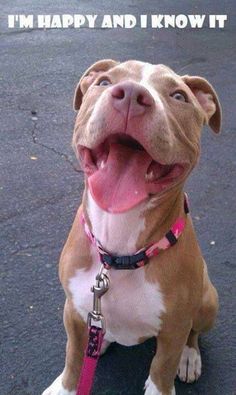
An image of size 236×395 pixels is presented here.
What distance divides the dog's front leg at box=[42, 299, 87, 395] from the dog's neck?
0.41 m

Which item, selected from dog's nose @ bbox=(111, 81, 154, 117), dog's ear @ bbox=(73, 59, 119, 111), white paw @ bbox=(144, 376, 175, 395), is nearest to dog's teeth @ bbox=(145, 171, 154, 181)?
dog's nose @ bbox=(111, 81, 154, 117)

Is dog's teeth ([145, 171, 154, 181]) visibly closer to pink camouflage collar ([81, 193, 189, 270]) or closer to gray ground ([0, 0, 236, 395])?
pink camouflage collar ([81, 193, 189, 270])

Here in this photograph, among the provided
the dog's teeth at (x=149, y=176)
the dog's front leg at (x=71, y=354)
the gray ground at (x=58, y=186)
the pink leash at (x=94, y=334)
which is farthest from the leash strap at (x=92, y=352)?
the dog's teeth at (x=149, y=176)

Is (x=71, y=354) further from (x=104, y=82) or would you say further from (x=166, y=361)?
(x=104, y=82)

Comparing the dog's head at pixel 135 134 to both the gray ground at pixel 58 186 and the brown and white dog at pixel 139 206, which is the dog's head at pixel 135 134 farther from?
the gray ground at pixel 58 186

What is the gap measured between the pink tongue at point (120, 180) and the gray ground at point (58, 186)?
1.19m

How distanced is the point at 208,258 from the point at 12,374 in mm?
1319

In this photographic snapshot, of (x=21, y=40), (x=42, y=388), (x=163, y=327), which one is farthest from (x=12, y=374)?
(x=21, y=40)

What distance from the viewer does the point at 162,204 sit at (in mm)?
2340

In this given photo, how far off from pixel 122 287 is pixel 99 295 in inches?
4.2

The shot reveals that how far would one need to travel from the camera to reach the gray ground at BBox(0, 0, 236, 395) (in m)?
3.10

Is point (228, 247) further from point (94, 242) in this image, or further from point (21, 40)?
point (21, 40)

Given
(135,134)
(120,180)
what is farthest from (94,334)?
(135,134)

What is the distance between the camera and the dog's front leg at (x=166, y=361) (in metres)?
2.59
